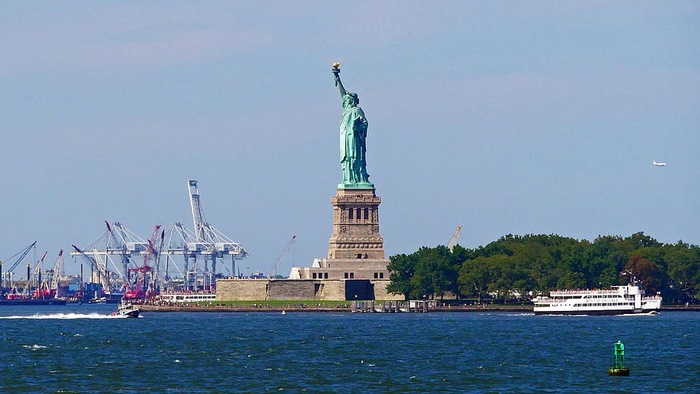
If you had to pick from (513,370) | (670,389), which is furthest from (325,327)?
(670,389)

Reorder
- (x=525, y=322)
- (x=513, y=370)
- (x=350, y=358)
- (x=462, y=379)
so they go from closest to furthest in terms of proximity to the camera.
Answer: (x=462, y=379)
(x=513, y=370)
(x=350, y=358)
(x=525, y=322)

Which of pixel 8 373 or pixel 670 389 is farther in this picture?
pixel 8 373

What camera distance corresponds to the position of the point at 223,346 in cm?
14500

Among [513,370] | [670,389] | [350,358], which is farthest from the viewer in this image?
[350,358]

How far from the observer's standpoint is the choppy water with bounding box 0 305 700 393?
106 m

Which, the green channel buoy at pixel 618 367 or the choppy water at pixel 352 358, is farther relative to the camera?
the green channel buoy at pixel 618 367

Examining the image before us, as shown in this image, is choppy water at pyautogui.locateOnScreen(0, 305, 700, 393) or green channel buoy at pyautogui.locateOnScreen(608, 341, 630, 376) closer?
choppy water at pyautogui.locateOnScreen(0, 305, 700, 393)

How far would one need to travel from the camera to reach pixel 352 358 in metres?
128

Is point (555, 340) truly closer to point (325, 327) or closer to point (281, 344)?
point (281, 344)

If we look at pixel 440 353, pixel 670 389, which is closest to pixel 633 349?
pixel 440 353

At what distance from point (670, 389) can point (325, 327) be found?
84897 millimetres

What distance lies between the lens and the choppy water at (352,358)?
105500mm

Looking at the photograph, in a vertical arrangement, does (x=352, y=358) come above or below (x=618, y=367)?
above

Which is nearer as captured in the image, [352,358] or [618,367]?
[618,367]
